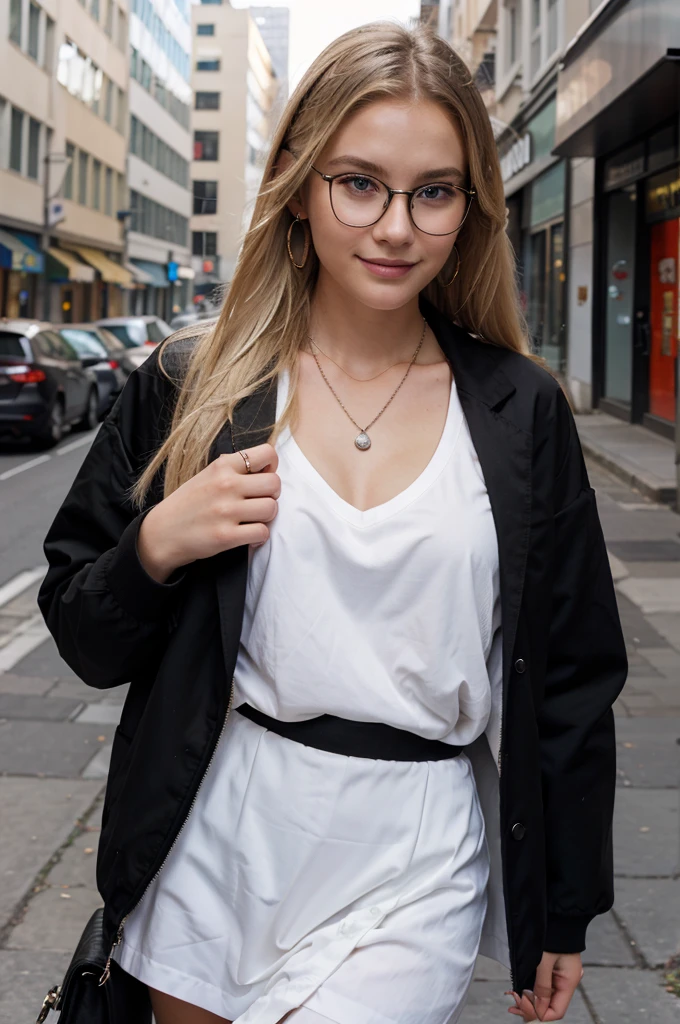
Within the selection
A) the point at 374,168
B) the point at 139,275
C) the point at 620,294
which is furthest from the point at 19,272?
the point at 374,168

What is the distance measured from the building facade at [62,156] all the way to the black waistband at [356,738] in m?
30.1

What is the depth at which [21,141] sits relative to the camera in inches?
1300

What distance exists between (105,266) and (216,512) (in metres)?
43.8

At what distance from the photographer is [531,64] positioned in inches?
928

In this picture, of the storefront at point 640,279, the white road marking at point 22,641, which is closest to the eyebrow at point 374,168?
the white road marking at point 22,641

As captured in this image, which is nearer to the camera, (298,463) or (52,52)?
(298,463)

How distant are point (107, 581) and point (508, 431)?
0.58m

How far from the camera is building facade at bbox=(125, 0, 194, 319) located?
5225cm

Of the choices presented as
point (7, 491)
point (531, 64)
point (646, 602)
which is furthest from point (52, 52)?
point (646, 602)

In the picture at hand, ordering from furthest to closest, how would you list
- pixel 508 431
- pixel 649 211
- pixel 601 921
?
pixel 649 211, pixel 601 921, pixel 508 431

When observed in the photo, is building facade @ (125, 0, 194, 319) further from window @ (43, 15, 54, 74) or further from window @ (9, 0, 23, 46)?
window @ (9, 0, 23, 46)

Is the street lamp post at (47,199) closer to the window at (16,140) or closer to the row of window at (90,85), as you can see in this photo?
the window at (16,140)

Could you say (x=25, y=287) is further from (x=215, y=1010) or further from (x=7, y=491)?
(x=215, y=1010)

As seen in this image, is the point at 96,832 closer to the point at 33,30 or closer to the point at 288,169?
the point at 288,169
